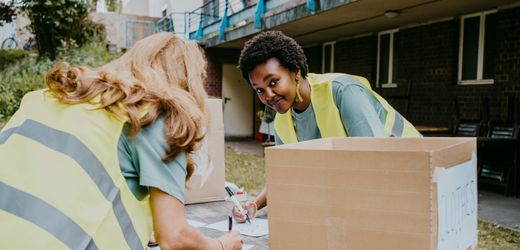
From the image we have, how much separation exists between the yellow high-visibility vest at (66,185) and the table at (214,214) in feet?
2.06

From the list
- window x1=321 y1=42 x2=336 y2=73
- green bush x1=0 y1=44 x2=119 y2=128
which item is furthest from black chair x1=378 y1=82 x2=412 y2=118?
green bush x1=0 y1=44 x2=119 y2=128

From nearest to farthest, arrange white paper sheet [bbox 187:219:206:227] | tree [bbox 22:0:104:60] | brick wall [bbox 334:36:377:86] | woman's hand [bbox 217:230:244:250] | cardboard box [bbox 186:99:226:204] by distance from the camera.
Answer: woman's hand [bbox 217:230:244:250] → white paper sheet [bbox 187:219:206:227] → cardboard box [bbox 186:99:226:204] → brick wall [bbox 334:36:377:86] → tree [bbox 22:0:104:60]

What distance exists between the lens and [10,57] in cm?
A: 1255

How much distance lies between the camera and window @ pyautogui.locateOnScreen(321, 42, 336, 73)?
10555 millimetres

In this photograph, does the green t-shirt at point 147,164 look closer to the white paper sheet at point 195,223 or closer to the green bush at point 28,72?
the white paper sheet at point 195,223

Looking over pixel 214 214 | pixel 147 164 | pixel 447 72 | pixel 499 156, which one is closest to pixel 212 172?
pixel 214 214

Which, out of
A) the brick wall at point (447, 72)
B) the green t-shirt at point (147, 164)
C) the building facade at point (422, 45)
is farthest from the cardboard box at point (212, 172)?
the brick wall at point (447, 72)

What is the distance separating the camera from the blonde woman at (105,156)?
1021mm

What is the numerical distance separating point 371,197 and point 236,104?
1244 centimetres

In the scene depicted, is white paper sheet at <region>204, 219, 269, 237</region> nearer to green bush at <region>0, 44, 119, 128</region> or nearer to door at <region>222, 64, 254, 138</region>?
green bush at <region>0, 44, 119, 128</region>

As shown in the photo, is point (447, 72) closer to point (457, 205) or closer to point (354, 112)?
point (354, 112)

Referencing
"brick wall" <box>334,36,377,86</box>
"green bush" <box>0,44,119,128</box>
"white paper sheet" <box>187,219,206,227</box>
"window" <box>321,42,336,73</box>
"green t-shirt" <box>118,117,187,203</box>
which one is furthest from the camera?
"window" <box>321,42,336,73</box>

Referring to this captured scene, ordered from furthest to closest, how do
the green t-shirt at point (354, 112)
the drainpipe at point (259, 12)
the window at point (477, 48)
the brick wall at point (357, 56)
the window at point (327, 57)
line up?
the window at point (327, 57) < the brick wall at point (357, 56) < the drainpipe at point (259, 12) < the window at point (477, 48) < the green t-shirt at point (354, 112)

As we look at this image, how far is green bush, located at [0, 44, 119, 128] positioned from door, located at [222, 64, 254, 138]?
330 cm
